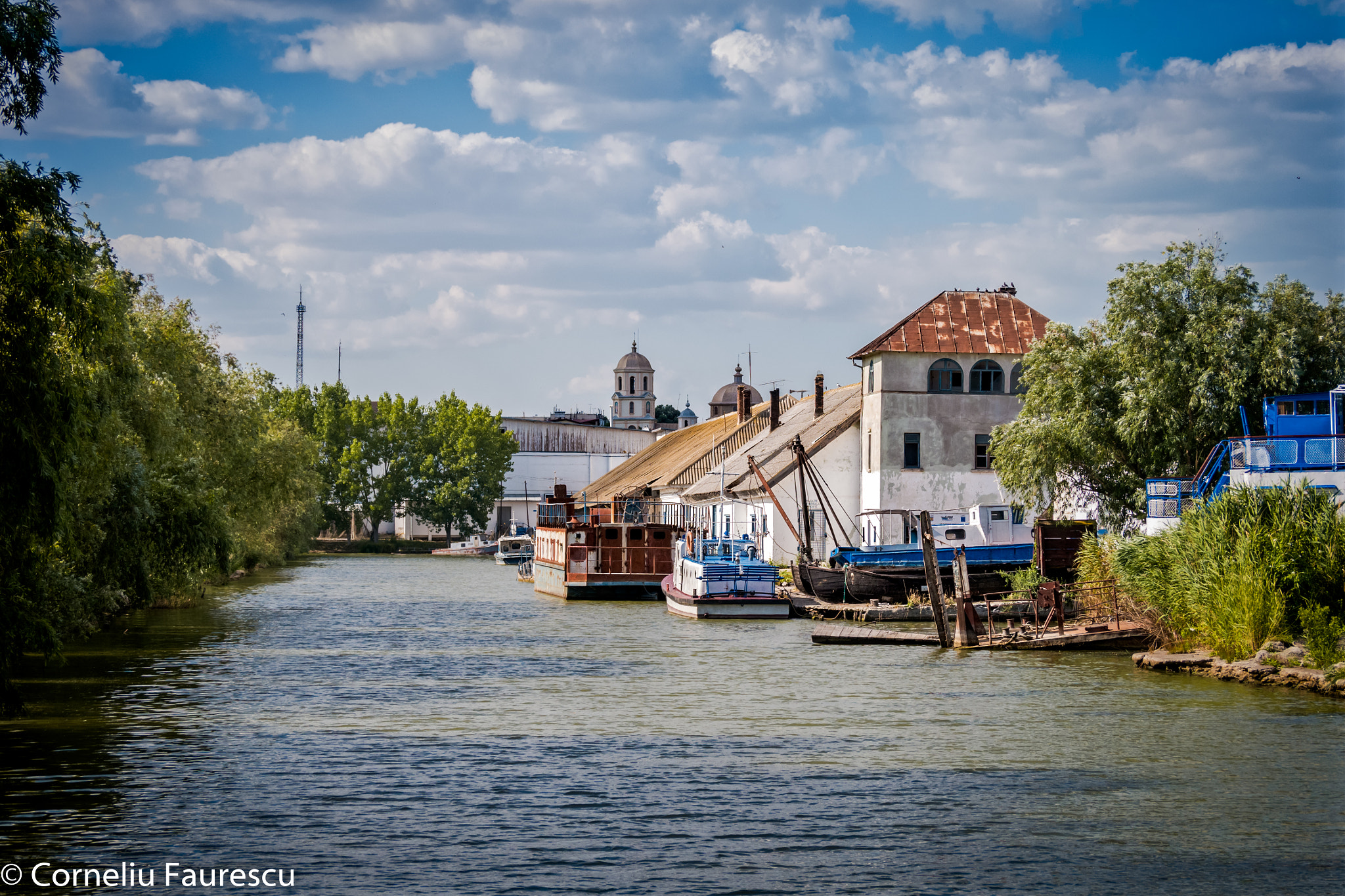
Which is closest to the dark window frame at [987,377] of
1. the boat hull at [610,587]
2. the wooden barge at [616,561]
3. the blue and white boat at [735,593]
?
the wooden barge at [616,561]

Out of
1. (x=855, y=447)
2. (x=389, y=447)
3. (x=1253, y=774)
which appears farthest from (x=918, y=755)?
(x=389, y=447)

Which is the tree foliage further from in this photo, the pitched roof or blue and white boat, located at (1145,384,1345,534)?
the pitched roof

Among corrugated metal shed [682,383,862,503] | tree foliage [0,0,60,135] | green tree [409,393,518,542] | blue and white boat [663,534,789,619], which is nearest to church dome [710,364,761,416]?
green tree [409,393,518,542]

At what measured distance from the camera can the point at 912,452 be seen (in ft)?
178

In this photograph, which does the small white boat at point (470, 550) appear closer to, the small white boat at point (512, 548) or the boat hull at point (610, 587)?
the small white boat at point (512, 548)

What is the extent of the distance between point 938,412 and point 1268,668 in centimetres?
2885

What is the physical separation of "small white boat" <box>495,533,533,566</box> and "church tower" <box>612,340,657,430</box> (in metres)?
64.8

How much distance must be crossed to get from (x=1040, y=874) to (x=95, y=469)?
20508 millimetres

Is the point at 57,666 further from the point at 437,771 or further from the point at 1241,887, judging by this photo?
the point at 1241,887

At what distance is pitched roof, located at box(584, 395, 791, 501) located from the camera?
75188mm

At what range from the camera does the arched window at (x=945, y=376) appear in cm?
5472

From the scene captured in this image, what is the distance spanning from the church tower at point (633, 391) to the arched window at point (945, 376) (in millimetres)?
119930

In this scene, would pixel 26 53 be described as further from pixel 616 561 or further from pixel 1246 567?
pixel 616 561

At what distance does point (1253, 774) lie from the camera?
715 inches
